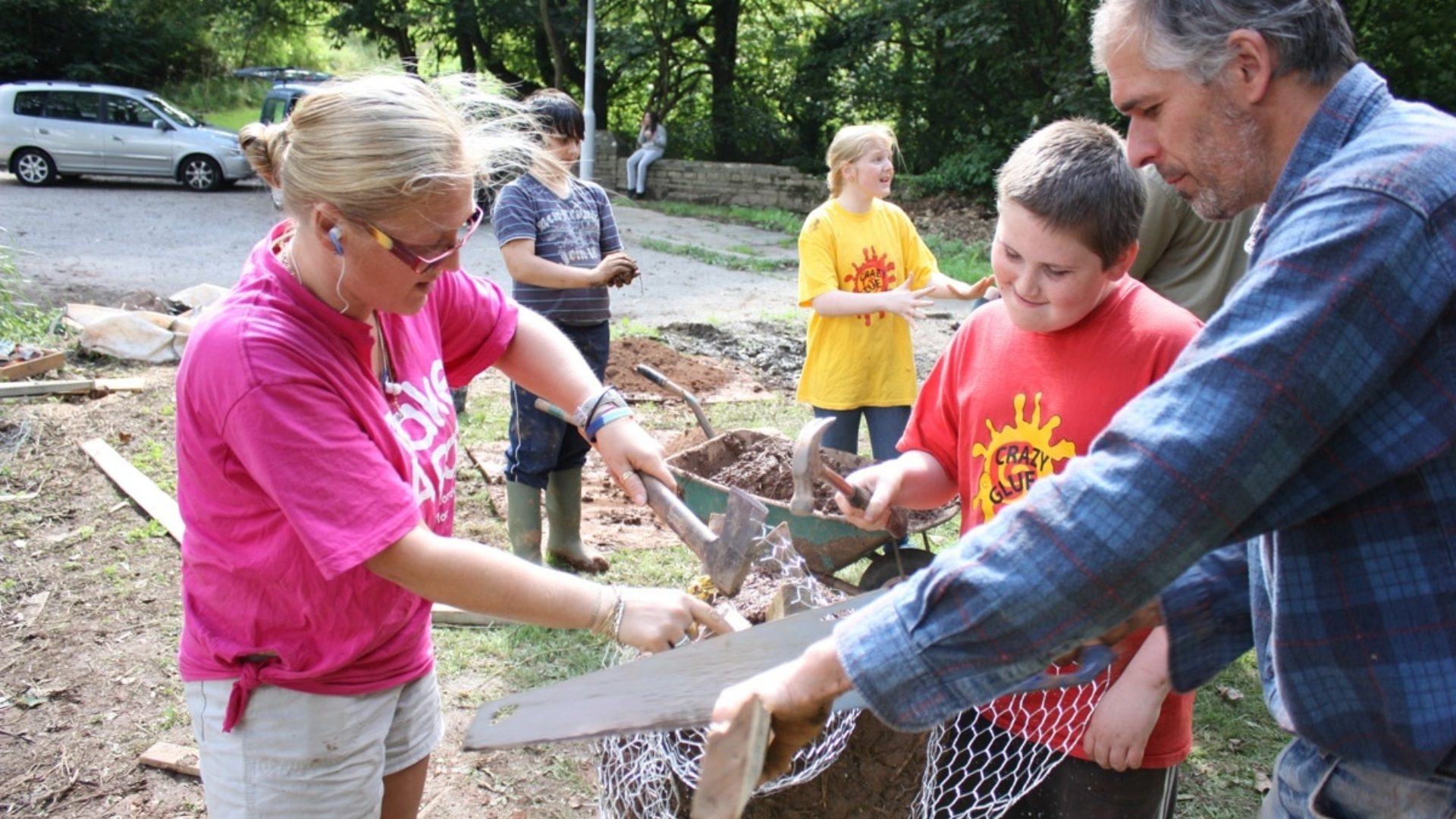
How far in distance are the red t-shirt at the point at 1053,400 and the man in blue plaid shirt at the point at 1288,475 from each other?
2.34 ft

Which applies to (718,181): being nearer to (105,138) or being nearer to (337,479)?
(105,138)

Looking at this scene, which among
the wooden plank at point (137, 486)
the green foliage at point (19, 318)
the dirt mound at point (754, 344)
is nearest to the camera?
the wooden plank at point (137, 486)

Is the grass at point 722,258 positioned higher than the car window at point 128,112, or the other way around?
the car window at point 128,112

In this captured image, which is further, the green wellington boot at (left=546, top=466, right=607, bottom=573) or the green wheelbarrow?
the green wellington boot at (left=546, top=466, right=607, bottom=573)

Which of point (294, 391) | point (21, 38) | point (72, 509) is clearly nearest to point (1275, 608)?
point (294, 391)

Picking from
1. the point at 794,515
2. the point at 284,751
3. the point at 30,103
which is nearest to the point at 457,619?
the point at 794,515

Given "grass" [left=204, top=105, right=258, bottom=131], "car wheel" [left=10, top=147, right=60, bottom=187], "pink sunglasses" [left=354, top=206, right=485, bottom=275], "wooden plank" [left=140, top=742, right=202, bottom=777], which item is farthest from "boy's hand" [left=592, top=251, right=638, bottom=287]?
"grass" [left=204, top=105, right=258, bottom=131]

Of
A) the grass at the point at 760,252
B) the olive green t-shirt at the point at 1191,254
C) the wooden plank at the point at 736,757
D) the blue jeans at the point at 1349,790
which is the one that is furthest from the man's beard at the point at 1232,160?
the grass at the point at 760,252

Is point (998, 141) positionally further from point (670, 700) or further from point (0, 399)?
point (670, 700)

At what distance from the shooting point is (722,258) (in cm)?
1493

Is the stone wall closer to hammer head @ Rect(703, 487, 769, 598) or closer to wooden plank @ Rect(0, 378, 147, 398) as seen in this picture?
wooden plank @ Rect(0, 378, 147, 398)

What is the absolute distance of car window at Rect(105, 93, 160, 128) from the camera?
62.5 feet

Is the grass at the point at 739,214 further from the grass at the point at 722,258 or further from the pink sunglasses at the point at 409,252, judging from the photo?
the pink sunglasses at the point at 409,252

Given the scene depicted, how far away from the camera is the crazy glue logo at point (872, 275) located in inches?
190
